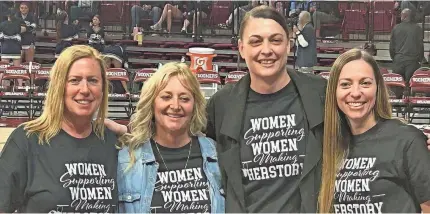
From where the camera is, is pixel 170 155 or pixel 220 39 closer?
pixel 170 155

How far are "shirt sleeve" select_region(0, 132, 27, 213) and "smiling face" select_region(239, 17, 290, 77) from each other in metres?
0.90

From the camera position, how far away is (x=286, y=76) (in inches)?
103

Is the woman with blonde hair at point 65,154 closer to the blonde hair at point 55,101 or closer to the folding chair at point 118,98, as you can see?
the blonde hair at point 55,101

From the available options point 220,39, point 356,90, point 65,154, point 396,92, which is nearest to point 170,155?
point 65,154

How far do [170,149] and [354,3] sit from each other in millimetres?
11466

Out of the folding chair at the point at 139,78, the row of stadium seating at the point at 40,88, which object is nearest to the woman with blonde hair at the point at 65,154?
the row of stadium seating at the point at 40,88

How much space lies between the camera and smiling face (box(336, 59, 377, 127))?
97.9 inches

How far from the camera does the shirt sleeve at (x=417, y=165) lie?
2451 mm

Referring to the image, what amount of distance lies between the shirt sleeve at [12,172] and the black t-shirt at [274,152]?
799mm

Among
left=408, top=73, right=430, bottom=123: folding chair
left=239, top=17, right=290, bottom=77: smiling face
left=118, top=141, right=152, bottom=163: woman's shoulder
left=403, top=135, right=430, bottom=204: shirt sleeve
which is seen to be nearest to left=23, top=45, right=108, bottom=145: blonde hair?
left=118, top=141, right=152, bottom=163: woman's shoulder

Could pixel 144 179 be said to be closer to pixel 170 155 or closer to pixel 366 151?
pixel 170 155

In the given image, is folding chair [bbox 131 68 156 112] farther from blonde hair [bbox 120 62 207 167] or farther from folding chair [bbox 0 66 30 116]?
blonde hair [bbox 120 62 207 167]

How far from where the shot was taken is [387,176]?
8.02 ft

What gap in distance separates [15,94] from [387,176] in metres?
8.45
